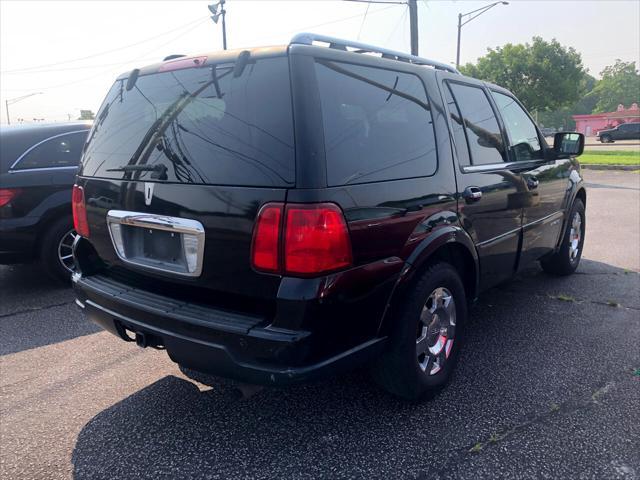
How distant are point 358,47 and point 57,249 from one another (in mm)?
3983

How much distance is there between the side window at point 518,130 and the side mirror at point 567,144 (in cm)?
17

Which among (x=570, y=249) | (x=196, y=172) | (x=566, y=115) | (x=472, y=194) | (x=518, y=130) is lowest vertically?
(x=570, y=249)

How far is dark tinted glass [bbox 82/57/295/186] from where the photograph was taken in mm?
2238

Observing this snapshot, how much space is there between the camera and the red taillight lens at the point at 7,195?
490 centimetres

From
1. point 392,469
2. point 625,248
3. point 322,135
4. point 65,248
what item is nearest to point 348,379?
point 392,469

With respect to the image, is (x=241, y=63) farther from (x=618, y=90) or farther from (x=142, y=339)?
(x=618, y=90)

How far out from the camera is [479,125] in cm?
358

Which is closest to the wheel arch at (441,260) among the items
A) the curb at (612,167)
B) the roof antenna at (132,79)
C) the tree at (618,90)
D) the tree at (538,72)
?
the roof antenna at (132,79)

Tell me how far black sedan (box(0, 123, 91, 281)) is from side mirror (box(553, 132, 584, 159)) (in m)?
4.74

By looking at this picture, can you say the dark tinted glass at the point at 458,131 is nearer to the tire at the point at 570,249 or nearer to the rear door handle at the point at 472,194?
the rear door handle at the point at 472,194

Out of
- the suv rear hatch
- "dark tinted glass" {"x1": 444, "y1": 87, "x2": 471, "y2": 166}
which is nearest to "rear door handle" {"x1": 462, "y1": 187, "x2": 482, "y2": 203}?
"dark tinted glass" {"x1": 444, "y1": 87, "x2": 471, "y2": 166}

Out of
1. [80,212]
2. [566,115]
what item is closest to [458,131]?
[80,212]

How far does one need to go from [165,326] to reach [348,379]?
133 centimetres

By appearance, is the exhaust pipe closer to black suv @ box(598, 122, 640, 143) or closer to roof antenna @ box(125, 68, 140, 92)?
roof antenna @ box(125, 68, 140, 92)
